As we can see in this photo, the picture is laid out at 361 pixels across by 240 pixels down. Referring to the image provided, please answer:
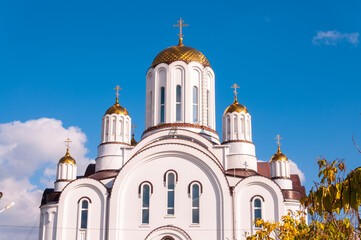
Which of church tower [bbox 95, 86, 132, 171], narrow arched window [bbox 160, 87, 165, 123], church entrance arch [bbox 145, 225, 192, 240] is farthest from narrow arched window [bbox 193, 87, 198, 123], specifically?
church entrance arch [bbox 145, 225, 192, 240]

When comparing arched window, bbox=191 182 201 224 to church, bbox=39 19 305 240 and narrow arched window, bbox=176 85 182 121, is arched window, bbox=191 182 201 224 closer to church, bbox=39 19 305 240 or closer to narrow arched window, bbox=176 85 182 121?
church, bbox=39 19 305 240

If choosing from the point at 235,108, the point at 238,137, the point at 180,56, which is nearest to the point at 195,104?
the point at 235,108

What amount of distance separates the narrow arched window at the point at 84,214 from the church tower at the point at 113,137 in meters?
3.22

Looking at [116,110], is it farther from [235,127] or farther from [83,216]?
[235,127]

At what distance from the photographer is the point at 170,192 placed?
2653 centimetres

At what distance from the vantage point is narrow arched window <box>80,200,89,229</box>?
1049 inches

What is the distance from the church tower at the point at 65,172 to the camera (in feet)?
96.2

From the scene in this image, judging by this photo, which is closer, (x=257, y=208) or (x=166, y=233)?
(x=166, y=233)

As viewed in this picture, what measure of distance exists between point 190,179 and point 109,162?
18.2 ft

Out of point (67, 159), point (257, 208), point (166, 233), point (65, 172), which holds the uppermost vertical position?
point (67, 159)

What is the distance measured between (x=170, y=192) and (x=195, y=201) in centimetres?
137

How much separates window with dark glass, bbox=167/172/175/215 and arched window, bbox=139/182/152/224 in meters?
0.98

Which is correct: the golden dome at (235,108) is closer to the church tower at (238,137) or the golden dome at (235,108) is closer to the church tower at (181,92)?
the church tower at (238,137)

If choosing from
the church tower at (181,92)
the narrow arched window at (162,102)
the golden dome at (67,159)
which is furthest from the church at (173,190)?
the narrow arched window at (162,102)
